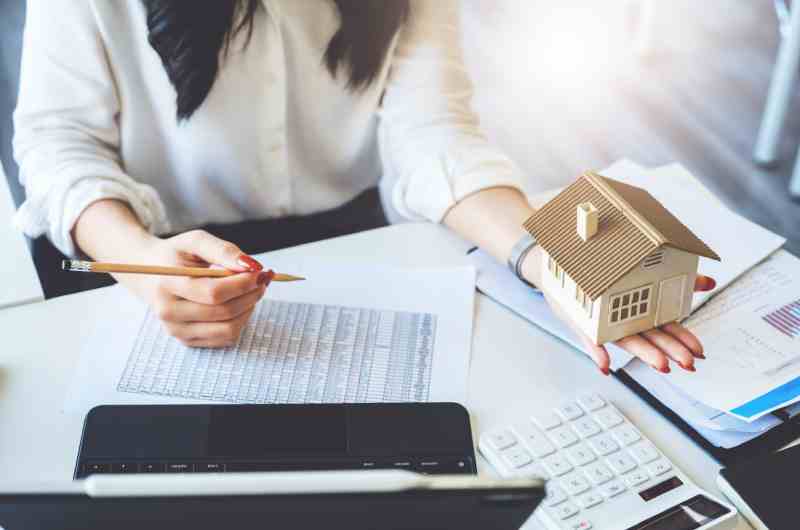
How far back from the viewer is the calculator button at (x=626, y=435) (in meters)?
0.70

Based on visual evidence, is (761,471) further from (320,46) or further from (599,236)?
(320,46)

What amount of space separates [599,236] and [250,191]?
63 centimetres

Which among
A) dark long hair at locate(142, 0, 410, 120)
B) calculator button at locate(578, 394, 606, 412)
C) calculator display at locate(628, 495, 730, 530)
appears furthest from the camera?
dark long hair at locate(142, 0, 410, 120)

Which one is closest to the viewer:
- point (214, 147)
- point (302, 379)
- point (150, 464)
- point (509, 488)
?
point (509, 488)

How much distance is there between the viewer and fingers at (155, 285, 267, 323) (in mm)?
760

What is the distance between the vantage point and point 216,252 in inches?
30.1

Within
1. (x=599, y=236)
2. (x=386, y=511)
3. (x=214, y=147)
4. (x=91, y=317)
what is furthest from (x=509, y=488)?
(x=214, y=147)

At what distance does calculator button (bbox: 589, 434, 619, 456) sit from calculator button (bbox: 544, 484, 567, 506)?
0.19 feet

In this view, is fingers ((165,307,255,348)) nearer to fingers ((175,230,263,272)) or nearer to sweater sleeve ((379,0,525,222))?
fingers ((175,230,263,272))

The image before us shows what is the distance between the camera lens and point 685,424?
2.38 feet

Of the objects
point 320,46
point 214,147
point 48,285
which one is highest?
point 320,46

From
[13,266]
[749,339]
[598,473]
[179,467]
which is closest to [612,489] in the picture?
[598,473]

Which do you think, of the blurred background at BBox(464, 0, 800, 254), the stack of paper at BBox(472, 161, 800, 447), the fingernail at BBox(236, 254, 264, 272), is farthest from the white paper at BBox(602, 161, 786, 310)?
the blurred background at BBox(464, 0, 800, 254)

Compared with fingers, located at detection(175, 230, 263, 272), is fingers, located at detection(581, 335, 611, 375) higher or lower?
lower
